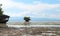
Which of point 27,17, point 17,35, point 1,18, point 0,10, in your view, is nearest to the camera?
point 17,35

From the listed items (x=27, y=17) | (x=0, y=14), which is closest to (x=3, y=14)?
(x=0, y=14)

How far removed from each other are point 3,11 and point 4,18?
1108 millimetres

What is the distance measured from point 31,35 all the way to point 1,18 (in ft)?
20.3

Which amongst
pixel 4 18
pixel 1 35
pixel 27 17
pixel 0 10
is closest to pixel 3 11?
pixel 0 10

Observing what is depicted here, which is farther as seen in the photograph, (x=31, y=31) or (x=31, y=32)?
(x=31, y=31)

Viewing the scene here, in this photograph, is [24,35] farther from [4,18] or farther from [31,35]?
[4,18]

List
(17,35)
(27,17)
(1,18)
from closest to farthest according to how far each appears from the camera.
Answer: (17,35) → (1,18) → (27,17)

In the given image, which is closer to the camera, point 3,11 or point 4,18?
point 4,18

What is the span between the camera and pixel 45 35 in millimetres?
7508

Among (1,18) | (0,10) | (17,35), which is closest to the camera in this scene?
(17,35)

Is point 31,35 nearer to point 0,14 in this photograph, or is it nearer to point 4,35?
point 4,35

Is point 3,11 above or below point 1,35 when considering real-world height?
above

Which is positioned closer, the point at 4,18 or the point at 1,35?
the point at 1,35

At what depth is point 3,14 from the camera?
45.5 feet
